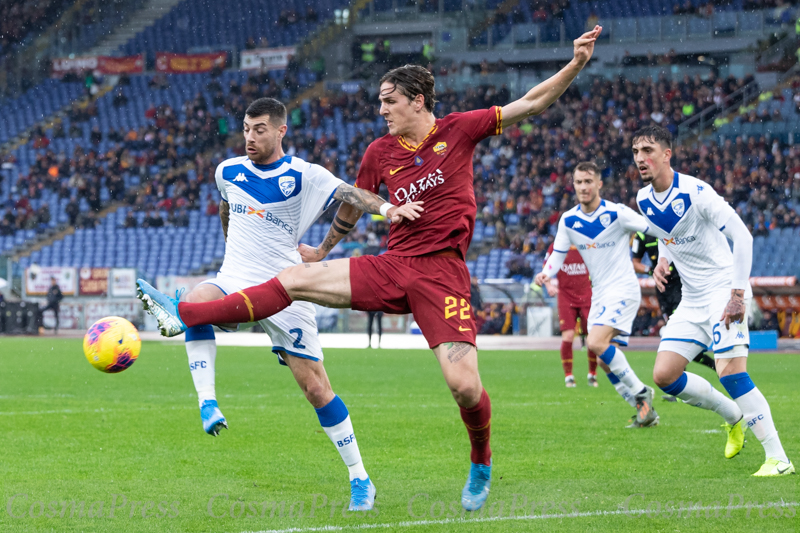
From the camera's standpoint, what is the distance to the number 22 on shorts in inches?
206

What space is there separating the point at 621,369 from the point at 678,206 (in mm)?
2973

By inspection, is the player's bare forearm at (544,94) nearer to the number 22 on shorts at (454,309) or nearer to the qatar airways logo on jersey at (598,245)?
the number 22 on shorts at (454,309)

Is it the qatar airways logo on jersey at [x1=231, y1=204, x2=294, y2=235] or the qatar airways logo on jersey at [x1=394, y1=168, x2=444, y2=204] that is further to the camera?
the qatar airways logo on jersey at [x1=231, y1=204, x2=294, y2=235]

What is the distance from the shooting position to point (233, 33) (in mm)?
46844

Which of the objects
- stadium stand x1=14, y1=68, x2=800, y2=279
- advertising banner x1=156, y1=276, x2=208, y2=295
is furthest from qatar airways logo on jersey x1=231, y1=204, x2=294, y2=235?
advertising banner x1=156, y1=276, x2=208, y2=295

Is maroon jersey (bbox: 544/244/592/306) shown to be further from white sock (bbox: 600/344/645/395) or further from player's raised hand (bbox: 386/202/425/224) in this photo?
player's raised hand (bbox: 386/202/425/224)

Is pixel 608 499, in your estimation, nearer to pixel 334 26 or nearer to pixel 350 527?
pixel 350 527

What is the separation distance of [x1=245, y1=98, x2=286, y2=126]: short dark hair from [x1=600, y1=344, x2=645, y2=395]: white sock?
4.81m

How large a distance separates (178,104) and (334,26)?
807cm

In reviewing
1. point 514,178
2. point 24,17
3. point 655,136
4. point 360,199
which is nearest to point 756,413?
point 655,136

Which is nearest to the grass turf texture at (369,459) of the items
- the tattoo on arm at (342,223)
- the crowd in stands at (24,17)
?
the tattoo on arm at (342,223)

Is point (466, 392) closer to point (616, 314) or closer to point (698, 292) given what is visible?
point (698, 292)

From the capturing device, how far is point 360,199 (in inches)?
223

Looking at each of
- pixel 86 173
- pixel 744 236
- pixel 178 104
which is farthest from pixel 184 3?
pixel 744 236
